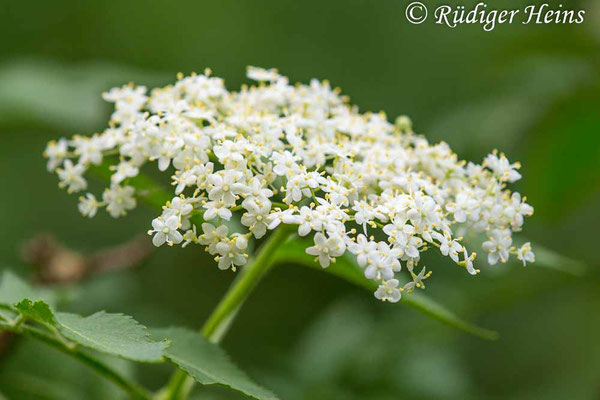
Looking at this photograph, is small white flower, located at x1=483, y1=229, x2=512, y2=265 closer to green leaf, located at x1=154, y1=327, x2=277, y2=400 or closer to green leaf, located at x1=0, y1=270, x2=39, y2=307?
green leaf, located at x1=154, y1=327, x2=277, y2=400

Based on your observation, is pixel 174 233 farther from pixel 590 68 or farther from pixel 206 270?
pixel 206 270

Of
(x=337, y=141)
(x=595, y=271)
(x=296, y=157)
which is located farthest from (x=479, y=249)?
(x=595, y=271)

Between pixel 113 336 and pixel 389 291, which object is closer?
pixel 113 336

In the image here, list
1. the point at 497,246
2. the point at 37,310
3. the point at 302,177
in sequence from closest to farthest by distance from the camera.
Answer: the point at 37,310 → the point at 302,177 → the point at 497,246

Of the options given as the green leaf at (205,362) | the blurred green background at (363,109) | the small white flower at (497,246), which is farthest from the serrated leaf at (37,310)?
the small white flower at (497,246)

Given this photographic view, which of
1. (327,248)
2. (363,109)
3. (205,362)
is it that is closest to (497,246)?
(327,248)

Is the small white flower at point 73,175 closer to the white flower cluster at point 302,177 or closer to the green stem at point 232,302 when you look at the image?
the white flower cluster at point 302,177

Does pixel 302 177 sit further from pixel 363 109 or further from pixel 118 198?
pixel 363 109
